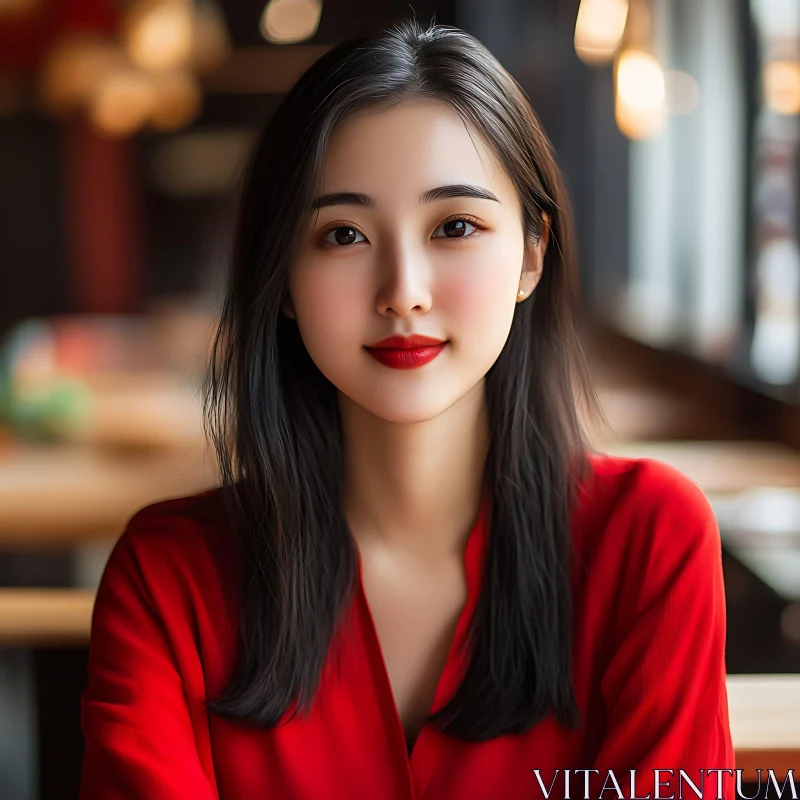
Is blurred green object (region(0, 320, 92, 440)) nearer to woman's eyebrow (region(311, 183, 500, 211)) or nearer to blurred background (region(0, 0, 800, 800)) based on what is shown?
blurred background (region(0, 0, 800, 800))

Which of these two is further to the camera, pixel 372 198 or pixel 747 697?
pixel 747 697

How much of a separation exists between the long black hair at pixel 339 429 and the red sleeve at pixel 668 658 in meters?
0.06

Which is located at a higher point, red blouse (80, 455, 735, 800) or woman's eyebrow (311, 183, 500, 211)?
woman's eyebrow (311, 183, 500, 211)

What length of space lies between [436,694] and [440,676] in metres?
0.02

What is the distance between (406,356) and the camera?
0.90 m

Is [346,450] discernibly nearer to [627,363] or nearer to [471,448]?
[471,448]

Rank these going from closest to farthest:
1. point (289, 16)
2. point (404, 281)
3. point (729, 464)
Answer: point (404, 281)
point (729, 464)
point (289, 16)

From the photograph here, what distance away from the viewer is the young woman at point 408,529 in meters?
0.90

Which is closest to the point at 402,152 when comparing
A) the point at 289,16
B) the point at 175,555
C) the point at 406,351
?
the point at 406,351

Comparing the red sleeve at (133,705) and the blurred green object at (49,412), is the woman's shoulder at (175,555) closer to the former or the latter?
the red sleeve at (133,705)

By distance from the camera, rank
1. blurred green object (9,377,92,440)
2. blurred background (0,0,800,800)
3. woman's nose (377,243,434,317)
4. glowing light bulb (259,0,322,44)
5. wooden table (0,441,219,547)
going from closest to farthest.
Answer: woman's nose (377,243,434,317) → blurred background (0,0,800,800) → wooden table (0,441,219,547) → blurred green object (9,377,92,440) → glowing light bulb (259,0,322,44)

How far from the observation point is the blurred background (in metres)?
2.09

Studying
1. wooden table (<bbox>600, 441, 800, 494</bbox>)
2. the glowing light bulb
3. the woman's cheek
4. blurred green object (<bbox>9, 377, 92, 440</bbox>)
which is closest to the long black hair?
the woman's cheek

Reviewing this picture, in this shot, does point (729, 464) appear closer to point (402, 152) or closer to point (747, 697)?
point (747, 697)
